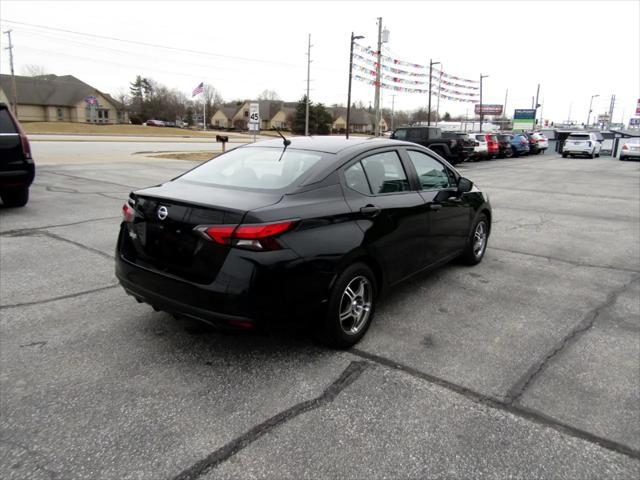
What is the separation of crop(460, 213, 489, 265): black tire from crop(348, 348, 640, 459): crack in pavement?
2.56 metres

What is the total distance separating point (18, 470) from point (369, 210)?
8.67ft

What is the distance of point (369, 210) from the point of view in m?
3.69

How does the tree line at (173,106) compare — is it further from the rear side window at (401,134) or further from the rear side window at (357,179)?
the rear side window at (357,179)

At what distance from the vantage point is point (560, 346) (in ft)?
12.5

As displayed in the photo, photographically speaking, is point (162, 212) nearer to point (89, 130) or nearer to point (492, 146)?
point (492, 146)

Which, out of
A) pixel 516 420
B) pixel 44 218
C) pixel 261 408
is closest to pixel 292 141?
pixel 261 408

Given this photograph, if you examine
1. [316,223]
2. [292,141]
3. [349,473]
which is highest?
[292,141]

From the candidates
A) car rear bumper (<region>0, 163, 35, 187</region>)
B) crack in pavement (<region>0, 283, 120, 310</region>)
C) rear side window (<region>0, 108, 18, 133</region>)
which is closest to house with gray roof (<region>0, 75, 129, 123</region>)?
rear side window (<region>0, 108, 18, 133</region>)

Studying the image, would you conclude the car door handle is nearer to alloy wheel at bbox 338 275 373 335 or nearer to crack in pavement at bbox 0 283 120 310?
alloy wheel at bbox 338 275 373 335

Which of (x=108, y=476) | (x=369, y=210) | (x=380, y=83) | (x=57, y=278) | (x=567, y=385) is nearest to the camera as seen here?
(x=108, y=476)

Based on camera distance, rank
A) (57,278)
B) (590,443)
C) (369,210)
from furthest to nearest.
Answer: (57,278)
(369,210)
(590,443)

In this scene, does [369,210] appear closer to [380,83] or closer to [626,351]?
[626,351]

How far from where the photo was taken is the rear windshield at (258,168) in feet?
11.8

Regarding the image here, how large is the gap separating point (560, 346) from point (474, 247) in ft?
7.22
